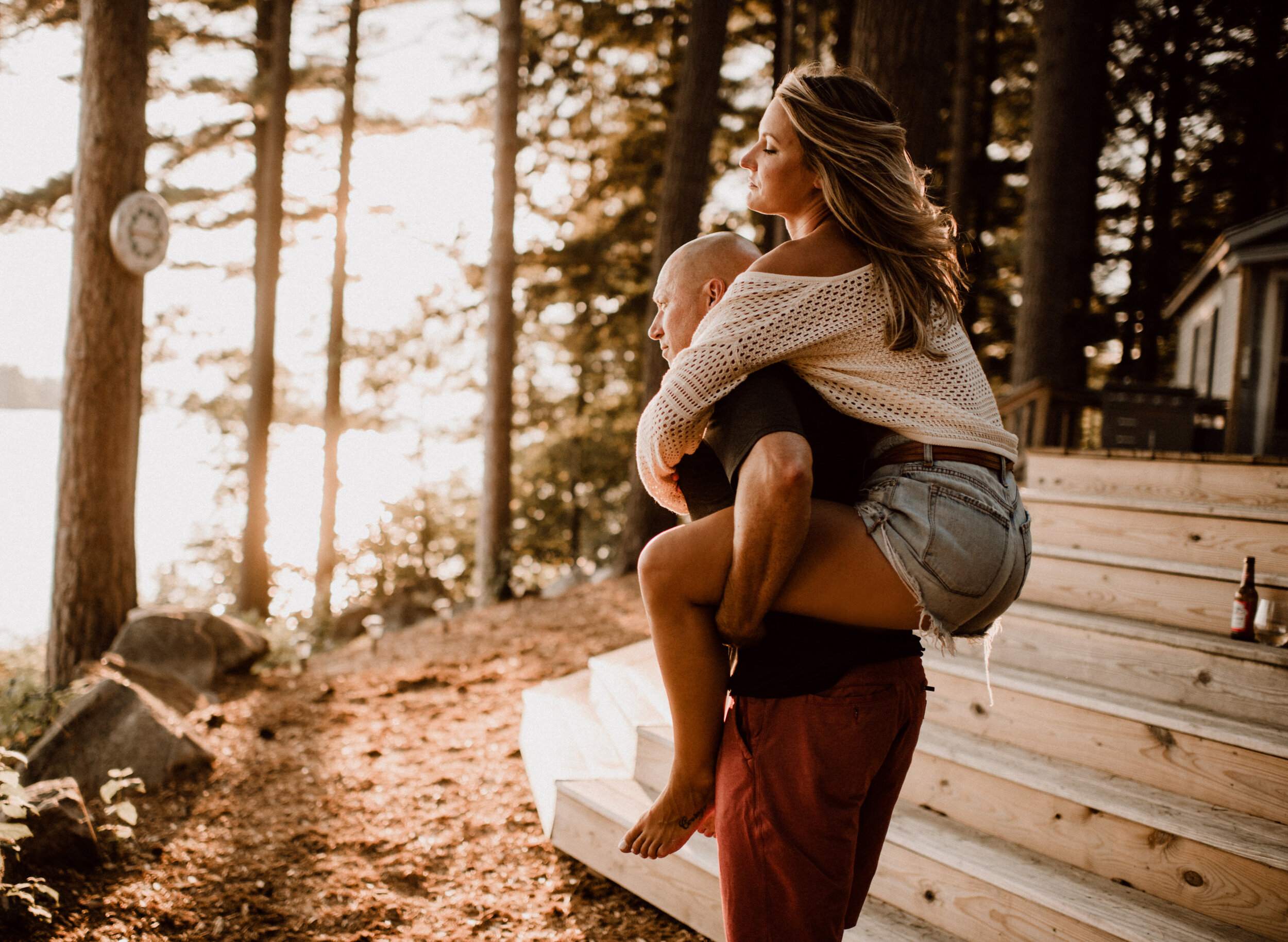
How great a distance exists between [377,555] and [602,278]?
6.76 m

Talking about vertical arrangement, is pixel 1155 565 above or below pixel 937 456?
below

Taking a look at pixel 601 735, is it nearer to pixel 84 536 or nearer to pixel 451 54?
pixel 84 536

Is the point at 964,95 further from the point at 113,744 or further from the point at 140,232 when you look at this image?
the point at 113,744

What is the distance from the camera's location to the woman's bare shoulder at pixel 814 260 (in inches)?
47.5

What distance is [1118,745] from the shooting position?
2.67 m

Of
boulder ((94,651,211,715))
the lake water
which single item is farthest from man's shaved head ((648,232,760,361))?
the lake water

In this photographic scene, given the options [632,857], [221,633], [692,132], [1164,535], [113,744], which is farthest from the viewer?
[692,132]

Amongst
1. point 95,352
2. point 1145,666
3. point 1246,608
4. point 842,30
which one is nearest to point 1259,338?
point 1246,608

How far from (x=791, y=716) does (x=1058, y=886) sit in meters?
1.70

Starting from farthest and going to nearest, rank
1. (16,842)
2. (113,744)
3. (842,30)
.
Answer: (842,30) → (113,744) → (16,842)

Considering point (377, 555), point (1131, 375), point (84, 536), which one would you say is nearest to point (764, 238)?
point (1131, 375)

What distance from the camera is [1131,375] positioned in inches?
577

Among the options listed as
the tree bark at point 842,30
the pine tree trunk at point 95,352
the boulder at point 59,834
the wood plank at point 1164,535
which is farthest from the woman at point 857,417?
the tree bark at point 842,30

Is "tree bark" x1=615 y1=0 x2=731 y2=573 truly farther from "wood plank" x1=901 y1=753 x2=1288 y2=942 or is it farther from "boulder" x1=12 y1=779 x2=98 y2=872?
"boulder" x1=12 y1=779 x2=98 y2=872
